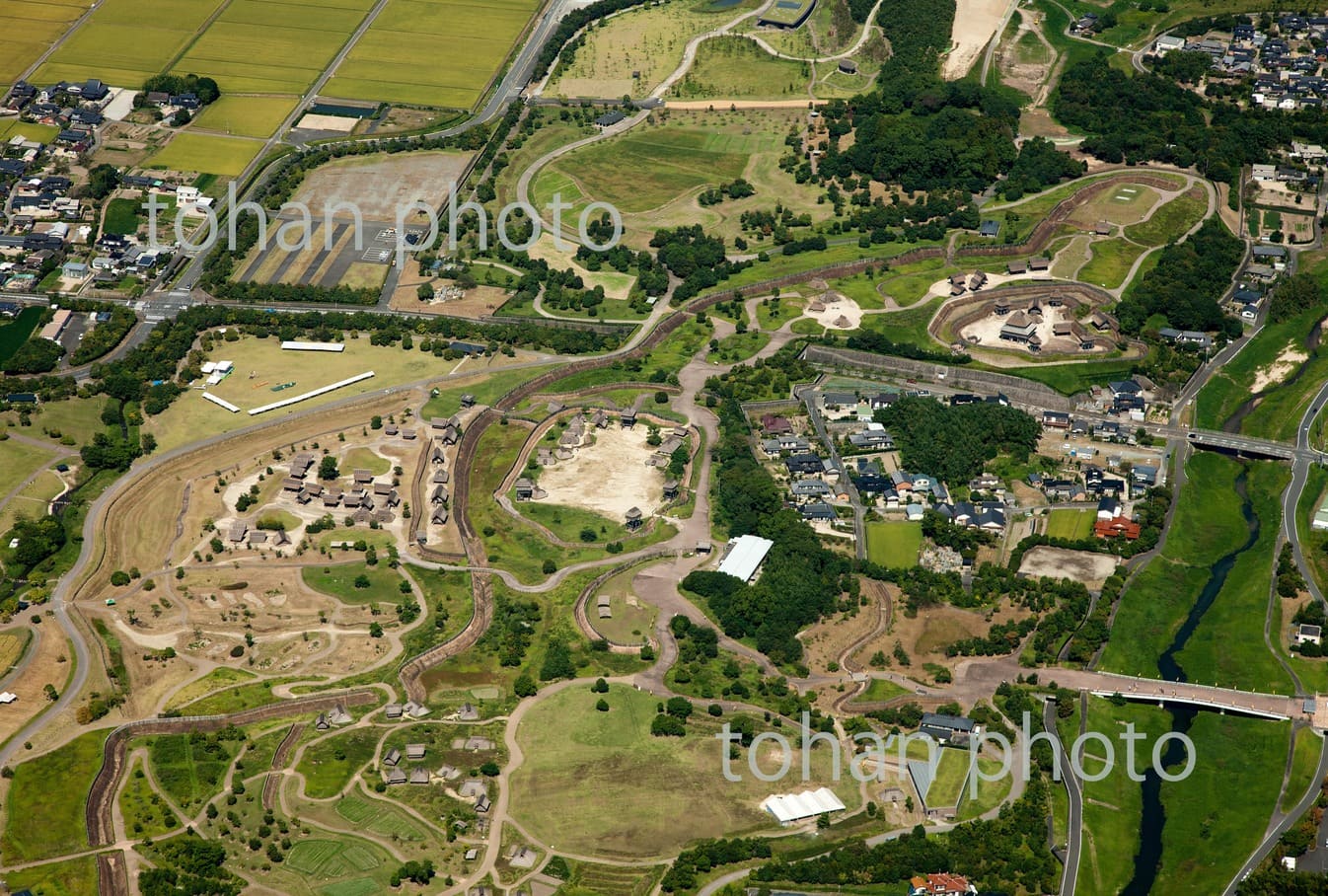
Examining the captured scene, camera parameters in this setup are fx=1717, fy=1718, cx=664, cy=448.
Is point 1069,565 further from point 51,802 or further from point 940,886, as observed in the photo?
point 51,802

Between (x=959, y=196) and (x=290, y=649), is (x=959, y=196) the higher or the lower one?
the higher one

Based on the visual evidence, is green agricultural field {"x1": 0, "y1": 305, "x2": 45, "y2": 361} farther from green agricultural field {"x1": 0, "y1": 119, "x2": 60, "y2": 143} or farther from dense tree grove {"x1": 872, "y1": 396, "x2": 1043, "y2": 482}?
dense tree grove {"x1": 872, "y1": 396, "x2": 1043, "y2": 482}

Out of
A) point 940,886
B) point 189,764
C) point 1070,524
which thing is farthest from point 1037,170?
point 189,764

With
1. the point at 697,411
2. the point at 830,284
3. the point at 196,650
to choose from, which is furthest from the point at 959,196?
the point at 196,650

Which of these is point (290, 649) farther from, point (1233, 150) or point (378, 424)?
point (1233, 150)

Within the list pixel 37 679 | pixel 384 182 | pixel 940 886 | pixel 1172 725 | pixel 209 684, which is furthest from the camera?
pixel 384 182

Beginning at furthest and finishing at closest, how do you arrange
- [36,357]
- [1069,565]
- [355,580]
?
1. [36,357]
2. [1069,565]
3. [355,580]

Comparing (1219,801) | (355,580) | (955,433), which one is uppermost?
(955,433)
